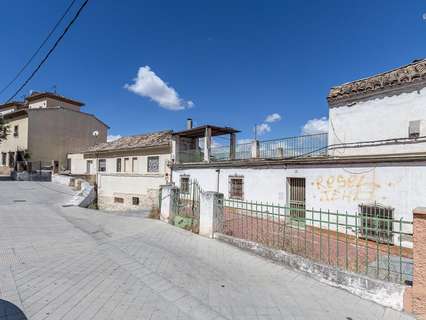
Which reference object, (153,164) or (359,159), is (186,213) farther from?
(153,164)

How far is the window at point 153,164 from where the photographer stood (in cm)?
2105

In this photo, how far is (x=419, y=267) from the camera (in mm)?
3746

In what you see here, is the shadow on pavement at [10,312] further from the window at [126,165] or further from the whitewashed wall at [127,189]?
the window at [126,165]

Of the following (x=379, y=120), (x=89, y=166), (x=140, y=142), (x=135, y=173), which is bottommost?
(x=135, y=173)

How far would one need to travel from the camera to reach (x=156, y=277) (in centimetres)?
464

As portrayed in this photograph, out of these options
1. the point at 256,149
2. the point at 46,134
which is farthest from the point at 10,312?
the point at 46,134

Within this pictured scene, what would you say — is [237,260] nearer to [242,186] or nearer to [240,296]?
[240,296]

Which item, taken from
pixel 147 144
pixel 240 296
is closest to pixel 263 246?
pixel 240 296

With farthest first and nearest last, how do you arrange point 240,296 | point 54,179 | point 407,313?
point 54,179, point 240,296, point 407,313

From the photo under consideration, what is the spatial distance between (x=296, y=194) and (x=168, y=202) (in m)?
5.45

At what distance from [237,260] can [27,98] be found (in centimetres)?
3860

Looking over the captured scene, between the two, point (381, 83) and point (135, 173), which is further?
point (135, 173)

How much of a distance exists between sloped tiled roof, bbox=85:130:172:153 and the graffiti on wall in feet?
41.0

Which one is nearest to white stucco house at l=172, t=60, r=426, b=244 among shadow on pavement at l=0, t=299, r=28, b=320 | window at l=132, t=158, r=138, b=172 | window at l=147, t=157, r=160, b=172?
window at l=147, t=157, r=160, b=172
